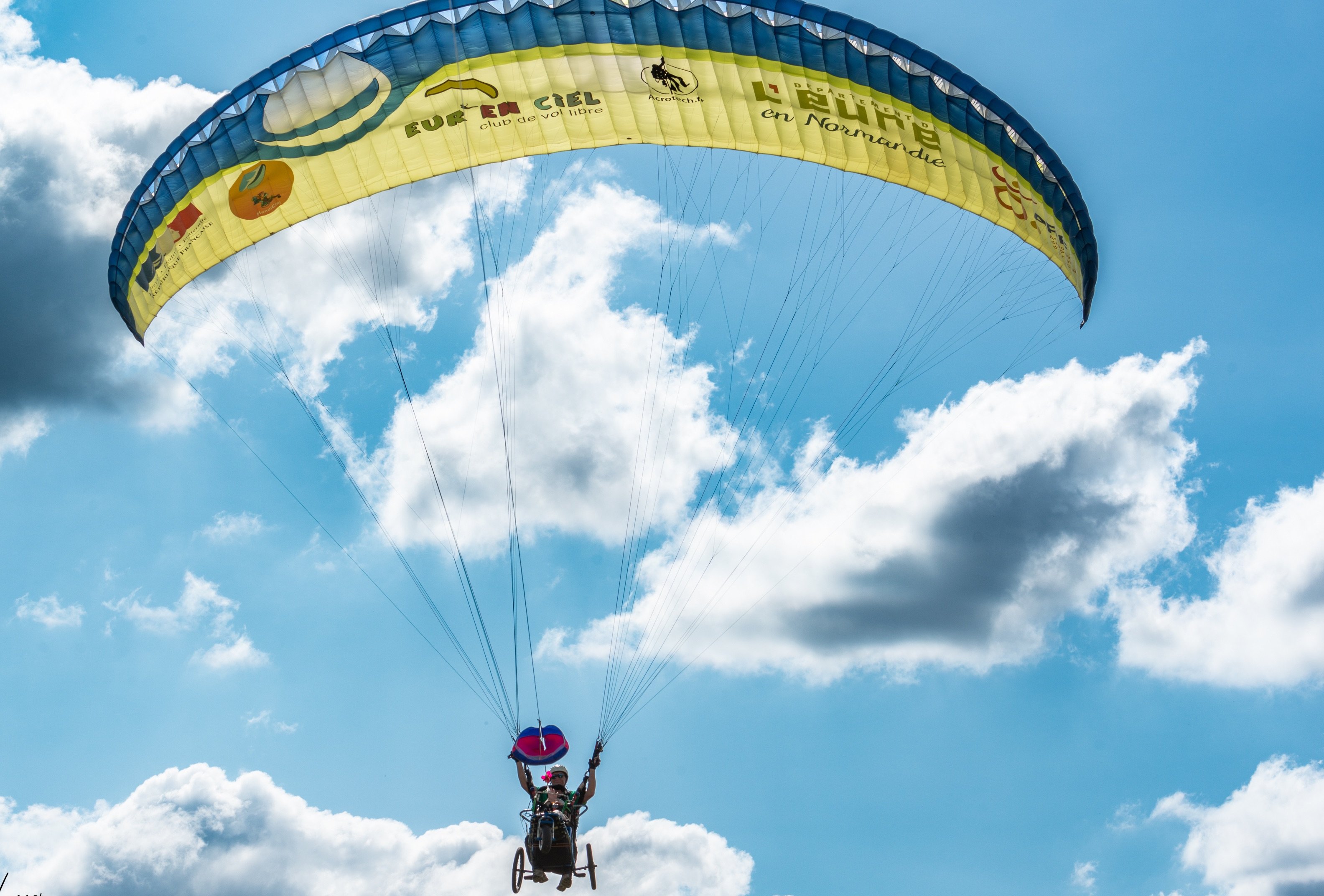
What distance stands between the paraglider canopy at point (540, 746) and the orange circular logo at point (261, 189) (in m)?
8.19

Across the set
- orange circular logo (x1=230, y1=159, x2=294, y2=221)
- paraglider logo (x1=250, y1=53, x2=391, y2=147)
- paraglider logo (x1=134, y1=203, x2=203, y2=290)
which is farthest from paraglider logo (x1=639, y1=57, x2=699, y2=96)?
paraglider logo (x1=134, y1=203, x2=203, y2=290)

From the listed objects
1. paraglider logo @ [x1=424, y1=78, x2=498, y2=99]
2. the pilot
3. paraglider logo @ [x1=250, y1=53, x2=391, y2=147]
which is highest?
paraglider logo @ [x1=424, y1=78, x2=498, y2=99]

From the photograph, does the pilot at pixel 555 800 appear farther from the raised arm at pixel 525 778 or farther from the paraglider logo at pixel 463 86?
the paraglider logo at pixel 463 86

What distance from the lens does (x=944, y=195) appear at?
56.1ft

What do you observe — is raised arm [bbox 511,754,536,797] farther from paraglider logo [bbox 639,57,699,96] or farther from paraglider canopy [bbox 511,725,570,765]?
paraglider logo [bbox 639,57,699,96]

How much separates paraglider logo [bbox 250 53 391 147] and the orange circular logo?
0.45m

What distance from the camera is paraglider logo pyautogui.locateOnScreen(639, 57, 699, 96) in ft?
52.7

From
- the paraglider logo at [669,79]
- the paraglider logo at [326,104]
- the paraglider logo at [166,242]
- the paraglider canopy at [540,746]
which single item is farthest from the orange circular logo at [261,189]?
the paraglider canopy at [540,746]

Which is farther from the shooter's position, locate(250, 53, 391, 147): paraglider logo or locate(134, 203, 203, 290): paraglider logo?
locate(134, 203, 203, 290): paraglider logo

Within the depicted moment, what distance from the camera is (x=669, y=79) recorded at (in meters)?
16.2

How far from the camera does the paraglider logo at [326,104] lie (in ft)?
51.3

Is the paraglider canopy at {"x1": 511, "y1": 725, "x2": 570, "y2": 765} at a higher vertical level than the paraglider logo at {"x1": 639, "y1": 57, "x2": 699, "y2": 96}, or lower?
lower

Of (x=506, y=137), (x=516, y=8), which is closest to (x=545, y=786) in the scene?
(x=506, y=137)

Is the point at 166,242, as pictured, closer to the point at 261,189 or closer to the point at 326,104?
the point at 261,189
